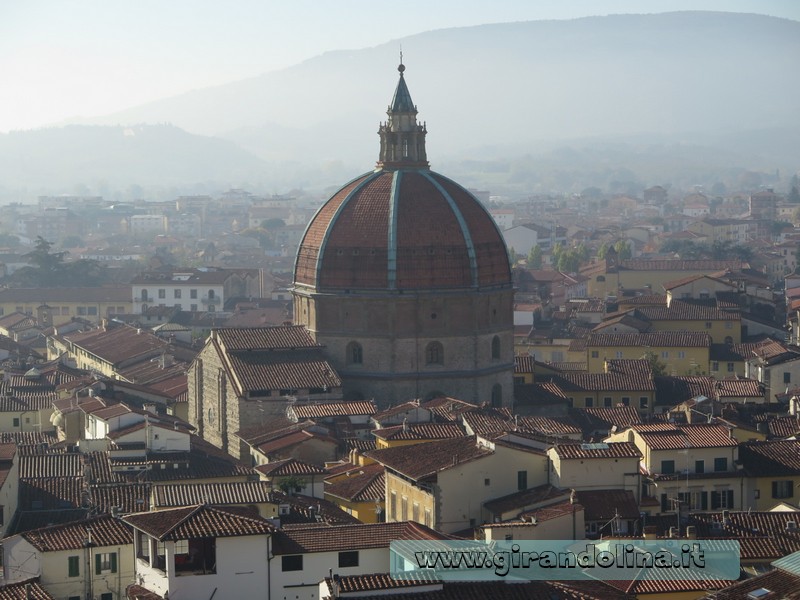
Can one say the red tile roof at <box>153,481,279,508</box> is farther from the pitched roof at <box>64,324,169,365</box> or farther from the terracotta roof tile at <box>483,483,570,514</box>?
the pitched roof at <box>64,324,169,365</box>

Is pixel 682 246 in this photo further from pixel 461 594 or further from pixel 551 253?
pixel 461 594

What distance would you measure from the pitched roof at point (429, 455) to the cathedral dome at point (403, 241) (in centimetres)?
1418

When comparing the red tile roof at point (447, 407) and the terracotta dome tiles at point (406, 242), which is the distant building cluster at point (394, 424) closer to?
the terracotta dome tiles at point (406, 242)

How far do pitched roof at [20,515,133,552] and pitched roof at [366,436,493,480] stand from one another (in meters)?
6.77

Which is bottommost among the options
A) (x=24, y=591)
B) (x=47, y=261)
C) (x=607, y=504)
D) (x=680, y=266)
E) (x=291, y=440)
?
(x=47, y=261)

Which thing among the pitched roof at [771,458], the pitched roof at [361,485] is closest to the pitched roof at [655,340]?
the pitched roof at [771,458]

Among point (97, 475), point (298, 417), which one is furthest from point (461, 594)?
point (298, 417)

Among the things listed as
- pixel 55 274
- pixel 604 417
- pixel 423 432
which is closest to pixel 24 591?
pixel 423 432

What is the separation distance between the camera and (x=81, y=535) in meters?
31.0

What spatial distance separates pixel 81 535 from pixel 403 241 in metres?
24.9

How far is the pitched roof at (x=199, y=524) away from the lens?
26703mm

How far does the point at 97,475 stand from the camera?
1591 inches

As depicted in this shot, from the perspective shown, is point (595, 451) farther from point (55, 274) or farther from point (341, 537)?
point (55, 274)

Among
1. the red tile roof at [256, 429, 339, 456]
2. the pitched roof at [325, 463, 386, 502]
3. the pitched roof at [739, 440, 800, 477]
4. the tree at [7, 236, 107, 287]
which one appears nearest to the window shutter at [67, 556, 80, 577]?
the pitched roof at [325, 463, 386, 502]
